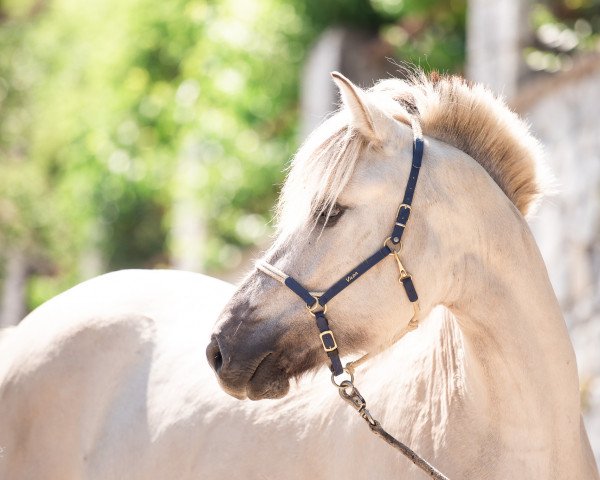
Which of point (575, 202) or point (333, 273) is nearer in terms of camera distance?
point (333, 273)

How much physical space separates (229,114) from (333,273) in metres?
8.95

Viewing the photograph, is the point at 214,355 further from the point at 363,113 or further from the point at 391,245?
the point at 363,113

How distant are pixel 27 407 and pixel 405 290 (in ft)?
5.68

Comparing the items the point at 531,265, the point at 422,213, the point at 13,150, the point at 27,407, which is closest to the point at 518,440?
the point at 531,265

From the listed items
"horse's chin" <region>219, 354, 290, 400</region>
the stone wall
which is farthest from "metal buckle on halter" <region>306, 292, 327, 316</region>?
the stone wall

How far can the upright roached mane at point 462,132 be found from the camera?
9.53 feet

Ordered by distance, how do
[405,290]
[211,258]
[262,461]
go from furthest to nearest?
[211,258]
[262,461]
[405,290]

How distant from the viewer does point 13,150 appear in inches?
741

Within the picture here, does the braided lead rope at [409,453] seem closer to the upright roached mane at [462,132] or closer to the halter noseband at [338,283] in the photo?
the halter noseband at [338,283]

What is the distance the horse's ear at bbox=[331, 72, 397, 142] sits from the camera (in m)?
2.72

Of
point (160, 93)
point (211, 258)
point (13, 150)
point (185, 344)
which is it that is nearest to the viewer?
point (185, 344)

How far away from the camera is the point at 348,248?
109 inches

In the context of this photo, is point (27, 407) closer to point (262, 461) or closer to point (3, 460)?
point (3, 460)

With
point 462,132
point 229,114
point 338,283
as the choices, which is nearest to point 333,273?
point 338,283
